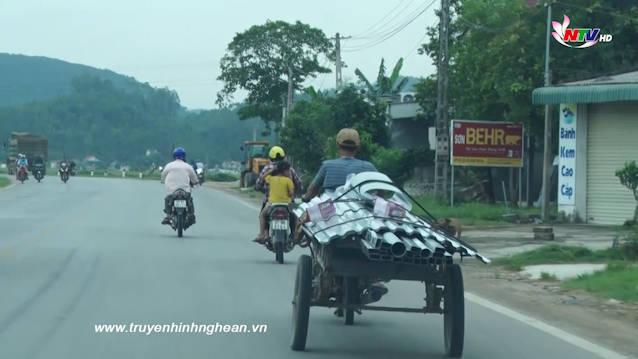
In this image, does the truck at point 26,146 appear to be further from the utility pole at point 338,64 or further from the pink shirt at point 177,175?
the pink shirt at point 177,175

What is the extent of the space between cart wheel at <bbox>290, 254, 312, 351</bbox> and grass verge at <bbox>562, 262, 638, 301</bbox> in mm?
5904

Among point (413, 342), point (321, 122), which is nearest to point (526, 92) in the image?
point (321, 122)

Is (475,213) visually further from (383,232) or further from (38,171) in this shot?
(38,171)

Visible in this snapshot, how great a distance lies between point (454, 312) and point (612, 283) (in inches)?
263

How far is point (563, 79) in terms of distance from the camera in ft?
112

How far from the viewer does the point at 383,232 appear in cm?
889

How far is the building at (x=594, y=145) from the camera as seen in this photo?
2941cm

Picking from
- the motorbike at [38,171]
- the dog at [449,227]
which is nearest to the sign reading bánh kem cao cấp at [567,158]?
the dog at [449,227]

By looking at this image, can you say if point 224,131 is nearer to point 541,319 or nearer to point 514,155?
point 514,155

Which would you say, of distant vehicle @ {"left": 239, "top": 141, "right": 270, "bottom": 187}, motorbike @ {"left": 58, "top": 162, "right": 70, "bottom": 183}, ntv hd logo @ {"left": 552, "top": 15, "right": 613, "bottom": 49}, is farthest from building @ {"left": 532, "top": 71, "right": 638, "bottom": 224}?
motorbike @ {"left": 58, "top": 162, "right": 70, "bottom": 183}

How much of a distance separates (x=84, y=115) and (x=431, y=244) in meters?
148

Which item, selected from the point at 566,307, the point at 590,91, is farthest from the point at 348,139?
the point at 590,91

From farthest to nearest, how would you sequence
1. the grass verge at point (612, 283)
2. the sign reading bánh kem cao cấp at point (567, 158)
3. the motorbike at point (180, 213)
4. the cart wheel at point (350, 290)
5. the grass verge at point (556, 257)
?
the sign reading bánh kem cao cấp at point (567, 158)
the motorbike at point (180, 213)
the grass verge at point (556, 257)
the grass verge at point (612, 283)
the cart wheel at point (350, 290)

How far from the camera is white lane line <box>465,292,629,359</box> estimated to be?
34.0 ft
